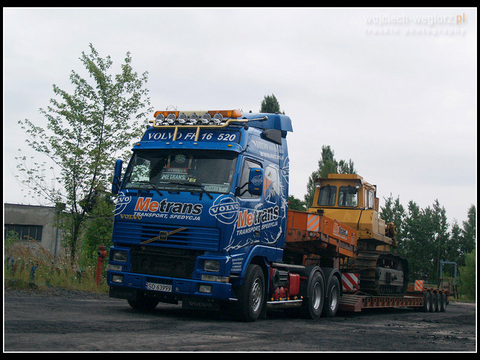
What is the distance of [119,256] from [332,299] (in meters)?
5.83

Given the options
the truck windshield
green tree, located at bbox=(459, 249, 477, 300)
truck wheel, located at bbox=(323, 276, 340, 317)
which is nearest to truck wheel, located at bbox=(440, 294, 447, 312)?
truck wheel, located at bbox=(323, 276, 340, 317)

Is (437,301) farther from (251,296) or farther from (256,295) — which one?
(251,296)

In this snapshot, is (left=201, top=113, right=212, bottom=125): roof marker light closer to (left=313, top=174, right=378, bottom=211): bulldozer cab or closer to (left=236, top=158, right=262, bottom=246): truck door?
(left=236, top=158, right=262, bottom=246): truck door

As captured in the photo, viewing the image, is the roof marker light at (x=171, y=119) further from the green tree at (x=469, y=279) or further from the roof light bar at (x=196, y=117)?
the green tree at (x=469, y=279)

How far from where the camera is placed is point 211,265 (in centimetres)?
1052

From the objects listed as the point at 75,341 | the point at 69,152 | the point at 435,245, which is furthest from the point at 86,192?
the point at 435,245

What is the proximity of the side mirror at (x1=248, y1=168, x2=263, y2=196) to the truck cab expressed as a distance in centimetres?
2

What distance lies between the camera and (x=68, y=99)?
17766mm

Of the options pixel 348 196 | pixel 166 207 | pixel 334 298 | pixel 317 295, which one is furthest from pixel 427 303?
pixel 166 207

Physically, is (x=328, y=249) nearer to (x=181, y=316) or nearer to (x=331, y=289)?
(x=331, y=289)

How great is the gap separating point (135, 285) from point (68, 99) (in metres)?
8.69

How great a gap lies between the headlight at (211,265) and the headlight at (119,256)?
64.2 inches

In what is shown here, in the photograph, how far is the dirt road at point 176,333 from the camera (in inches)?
296

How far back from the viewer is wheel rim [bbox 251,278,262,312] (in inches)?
447
